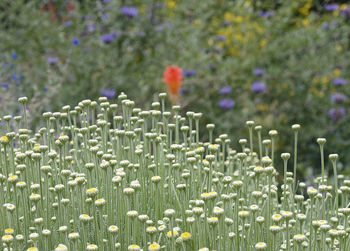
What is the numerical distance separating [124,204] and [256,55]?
4323mm

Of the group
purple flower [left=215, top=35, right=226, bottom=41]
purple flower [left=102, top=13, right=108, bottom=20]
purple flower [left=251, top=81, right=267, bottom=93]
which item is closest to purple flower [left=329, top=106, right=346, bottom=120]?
purple flower [left=251, top=81, right=267, bottom=93]

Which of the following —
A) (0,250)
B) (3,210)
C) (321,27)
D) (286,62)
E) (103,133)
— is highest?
(321,27)

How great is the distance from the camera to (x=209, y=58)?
5.90 meters

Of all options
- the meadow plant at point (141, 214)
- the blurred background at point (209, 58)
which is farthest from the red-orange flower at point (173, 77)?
the meadow plant at point (141, 214)

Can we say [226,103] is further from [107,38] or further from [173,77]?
[107,38]

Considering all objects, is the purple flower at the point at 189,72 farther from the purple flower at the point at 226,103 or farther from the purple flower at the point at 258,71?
the purple flower at the point at 258,71

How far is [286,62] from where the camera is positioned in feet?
19.0

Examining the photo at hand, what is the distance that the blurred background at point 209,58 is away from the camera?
539 centimetres

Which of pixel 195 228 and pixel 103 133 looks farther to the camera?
pixel 103 133

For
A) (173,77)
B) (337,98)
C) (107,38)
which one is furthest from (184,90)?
(337,98)

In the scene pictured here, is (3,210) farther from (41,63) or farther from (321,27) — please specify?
(321,27)

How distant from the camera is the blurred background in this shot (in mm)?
5395

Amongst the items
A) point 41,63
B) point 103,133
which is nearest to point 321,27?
Answer: point 41,63

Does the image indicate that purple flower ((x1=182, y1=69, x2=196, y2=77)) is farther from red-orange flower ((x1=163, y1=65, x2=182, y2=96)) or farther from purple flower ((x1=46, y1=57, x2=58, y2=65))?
purple flower ((x1=46, y1=57, x2=58, y2=65))
